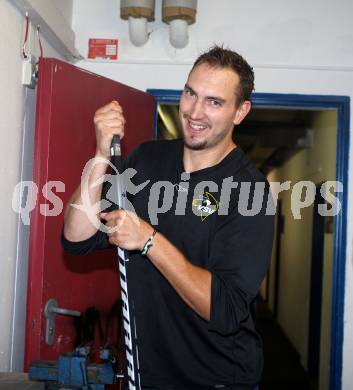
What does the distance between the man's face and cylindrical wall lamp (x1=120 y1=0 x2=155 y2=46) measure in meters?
1.34

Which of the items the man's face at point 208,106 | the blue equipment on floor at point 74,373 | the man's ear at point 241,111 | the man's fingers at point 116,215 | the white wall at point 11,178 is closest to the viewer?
the blue equipment on floor at point 74,373

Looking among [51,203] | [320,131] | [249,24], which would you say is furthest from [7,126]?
[320,131]

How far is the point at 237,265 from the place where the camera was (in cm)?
160

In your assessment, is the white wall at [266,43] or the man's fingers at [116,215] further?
the white wall at [266,43]

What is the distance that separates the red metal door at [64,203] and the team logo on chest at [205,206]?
82 centimetres

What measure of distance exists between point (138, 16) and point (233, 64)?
1413 mm

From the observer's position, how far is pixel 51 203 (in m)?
2.34

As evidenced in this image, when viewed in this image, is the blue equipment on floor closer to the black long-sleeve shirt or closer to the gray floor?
the gray floor

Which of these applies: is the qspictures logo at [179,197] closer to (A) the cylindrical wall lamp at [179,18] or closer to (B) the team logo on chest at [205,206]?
(B) the team logo on chest at [205,206]

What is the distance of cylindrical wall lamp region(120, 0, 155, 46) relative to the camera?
3.01 metres

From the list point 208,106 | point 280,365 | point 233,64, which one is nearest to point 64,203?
point 208,106

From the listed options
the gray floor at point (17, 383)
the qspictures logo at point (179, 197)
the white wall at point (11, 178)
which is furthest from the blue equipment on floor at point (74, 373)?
the white wall at point (11, 178)

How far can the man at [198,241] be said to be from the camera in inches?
60.1

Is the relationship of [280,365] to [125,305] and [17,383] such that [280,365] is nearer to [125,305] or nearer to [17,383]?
[125,305]
